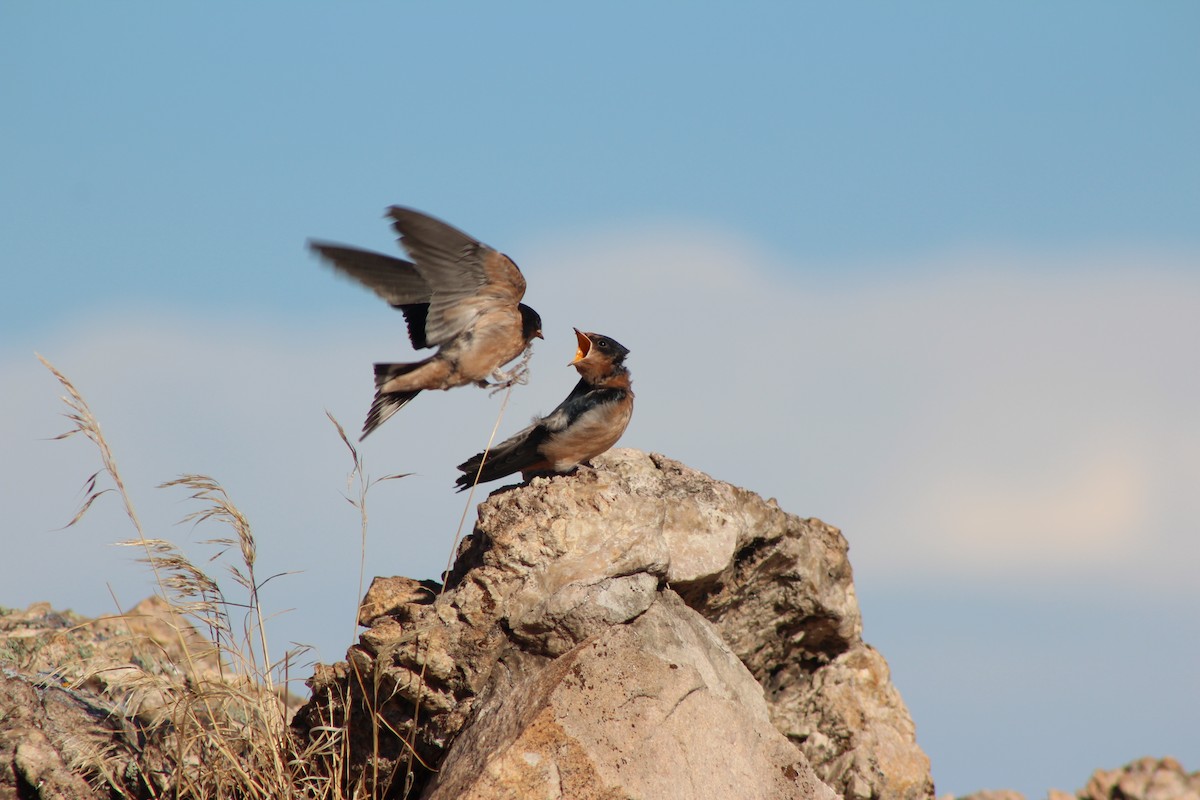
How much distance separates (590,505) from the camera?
602cm

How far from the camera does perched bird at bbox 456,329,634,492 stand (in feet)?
22.7

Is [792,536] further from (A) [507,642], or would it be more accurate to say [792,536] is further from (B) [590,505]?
(A) [507,642]

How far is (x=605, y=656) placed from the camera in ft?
17.8

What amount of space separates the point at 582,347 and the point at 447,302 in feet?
3.70

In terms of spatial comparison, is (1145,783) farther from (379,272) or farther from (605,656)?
(379,272)

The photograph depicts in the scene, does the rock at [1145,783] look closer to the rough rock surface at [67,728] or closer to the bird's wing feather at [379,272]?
the bird's wing feather at [379,272]

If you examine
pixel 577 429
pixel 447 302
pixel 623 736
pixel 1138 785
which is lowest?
pixel 623 736

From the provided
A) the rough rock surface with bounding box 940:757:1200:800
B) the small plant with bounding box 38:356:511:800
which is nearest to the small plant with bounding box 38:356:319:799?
the small plant with bounding box 38:356:511:800

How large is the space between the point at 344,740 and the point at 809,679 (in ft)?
9.72

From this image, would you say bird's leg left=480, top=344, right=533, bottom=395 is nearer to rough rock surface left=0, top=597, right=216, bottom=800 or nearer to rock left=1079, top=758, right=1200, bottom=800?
rough rock surface left=0, top=597, right=216, bottom=800

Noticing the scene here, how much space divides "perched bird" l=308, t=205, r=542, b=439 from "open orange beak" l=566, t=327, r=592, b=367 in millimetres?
664

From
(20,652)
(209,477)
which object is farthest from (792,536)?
(20,652)

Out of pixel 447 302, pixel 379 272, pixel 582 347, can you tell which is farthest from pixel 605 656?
pixel 379 272

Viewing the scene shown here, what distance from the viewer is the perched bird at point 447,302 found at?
796 centimetres
